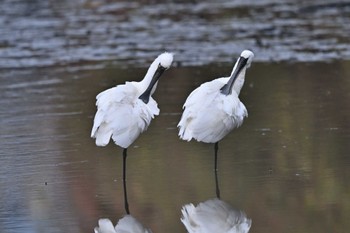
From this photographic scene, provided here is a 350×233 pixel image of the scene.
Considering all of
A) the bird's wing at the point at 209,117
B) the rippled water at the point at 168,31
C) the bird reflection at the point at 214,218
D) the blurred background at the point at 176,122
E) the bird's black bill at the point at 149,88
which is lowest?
the rippled water at the point at 168,31

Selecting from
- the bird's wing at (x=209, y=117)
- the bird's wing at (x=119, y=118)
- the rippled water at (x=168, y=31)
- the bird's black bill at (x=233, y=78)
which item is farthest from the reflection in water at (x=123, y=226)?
the rippled water at (x=168, y=31)

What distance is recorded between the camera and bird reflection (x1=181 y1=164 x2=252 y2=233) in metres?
8.18

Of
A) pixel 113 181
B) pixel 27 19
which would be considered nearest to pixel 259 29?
pixel 27 19

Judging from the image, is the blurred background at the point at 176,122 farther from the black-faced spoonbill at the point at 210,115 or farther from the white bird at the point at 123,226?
the black-faced spoonbill at the point at 210,115

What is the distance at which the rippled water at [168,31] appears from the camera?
1823cm

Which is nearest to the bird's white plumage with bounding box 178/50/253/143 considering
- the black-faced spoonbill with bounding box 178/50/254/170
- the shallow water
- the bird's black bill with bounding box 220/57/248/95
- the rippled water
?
the black-faced spoonbill with bounding box 178/50/254/170

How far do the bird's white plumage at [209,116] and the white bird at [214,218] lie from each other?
1.08m

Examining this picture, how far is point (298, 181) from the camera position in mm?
9570

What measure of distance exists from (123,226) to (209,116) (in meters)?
1.95

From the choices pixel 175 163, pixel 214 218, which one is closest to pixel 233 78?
pixel 175 163

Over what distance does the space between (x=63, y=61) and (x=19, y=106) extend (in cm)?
402

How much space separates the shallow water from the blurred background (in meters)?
0.02

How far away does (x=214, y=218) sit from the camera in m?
8.51

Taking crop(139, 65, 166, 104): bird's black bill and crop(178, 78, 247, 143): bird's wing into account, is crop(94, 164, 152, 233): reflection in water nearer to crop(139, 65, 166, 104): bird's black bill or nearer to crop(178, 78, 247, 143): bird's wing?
crop(178, 78, 247, 143): bird's wing
